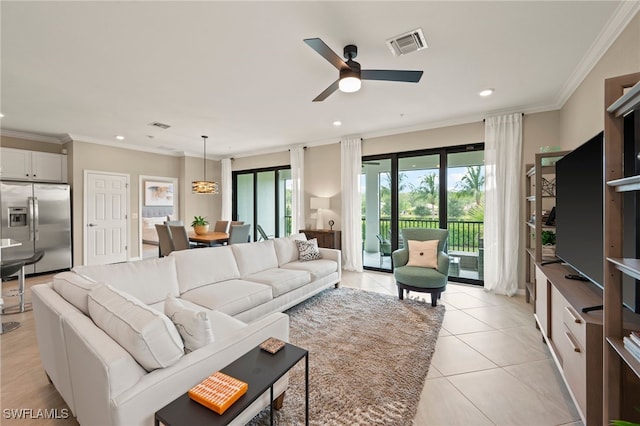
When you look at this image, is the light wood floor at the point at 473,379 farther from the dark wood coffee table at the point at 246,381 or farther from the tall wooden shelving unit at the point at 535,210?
the dark wood coffee table at the point at 246,381

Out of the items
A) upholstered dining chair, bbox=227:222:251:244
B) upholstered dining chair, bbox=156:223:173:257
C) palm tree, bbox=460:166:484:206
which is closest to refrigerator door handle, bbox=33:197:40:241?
upholstered dining chair, bbox=156:223:173:257

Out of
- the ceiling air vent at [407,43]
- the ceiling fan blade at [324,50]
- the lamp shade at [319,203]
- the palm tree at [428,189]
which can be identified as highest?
the ceiling air vent at [407,43]

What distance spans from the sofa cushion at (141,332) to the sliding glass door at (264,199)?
5420 millimetres

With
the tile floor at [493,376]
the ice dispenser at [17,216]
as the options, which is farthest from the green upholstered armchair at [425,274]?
the ice dispenser at [17,216]

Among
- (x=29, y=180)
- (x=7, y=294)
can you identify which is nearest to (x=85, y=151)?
(x=29, y=180)

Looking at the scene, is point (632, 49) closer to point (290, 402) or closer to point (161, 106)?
point (290, 402)

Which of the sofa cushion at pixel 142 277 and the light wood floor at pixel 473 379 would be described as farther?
the sofa cushion at pixel 142 277

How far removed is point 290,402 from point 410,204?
13.1 ft

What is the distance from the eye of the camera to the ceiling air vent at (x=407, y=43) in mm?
2195

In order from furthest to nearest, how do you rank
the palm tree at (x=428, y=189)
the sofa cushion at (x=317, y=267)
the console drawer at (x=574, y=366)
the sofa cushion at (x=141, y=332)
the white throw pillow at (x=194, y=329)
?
1. the palm tree at (x=428, y=189)
2. the sofa cushion at (x=317, y=267)
3. the console drawer at (x=574, y=366)
4. the white throw pillow at (x=194, y=329)
5. the sofa cushion at (x=141, y=332)

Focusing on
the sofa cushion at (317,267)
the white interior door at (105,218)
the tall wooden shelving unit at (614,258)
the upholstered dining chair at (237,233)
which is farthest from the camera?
the white interior door at (105,218)

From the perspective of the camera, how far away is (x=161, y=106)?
12.5ft

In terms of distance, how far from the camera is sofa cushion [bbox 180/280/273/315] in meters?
2.40

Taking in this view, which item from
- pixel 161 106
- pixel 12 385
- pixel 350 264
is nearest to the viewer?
pixel 12 385
